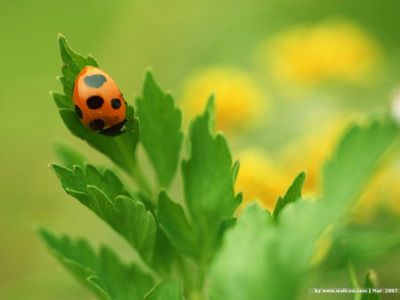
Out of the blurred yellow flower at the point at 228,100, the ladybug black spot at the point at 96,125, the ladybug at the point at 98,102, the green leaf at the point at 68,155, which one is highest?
the blurred yellow flower at the point at 228,100

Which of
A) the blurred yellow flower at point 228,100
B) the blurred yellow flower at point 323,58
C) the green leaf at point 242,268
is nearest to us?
the green leaf at point 242,268

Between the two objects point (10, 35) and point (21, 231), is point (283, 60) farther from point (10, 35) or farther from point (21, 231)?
point (10, 35)

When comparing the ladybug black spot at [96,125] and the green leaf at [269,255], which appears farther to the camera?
the ladybug black spot at [96,125]

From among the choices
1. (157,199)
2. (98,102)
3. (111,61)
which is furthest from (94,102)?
(111,61)

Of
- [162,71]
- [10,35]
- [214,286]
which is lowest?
[214,286]

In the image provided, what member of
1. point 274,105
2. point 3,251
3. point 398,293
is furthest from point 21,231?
point 398,293

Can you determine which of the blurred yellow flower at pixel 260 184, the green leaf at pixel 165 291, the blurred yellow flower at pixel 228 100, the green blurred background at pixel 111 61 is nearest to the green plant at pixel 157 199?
the green leaf at pixel 165 291

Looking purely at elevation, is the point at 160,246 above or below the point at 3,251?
below

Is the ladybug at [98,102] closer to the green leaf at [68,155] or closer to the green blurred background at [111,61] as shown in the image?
the green leaf at [68,155]
